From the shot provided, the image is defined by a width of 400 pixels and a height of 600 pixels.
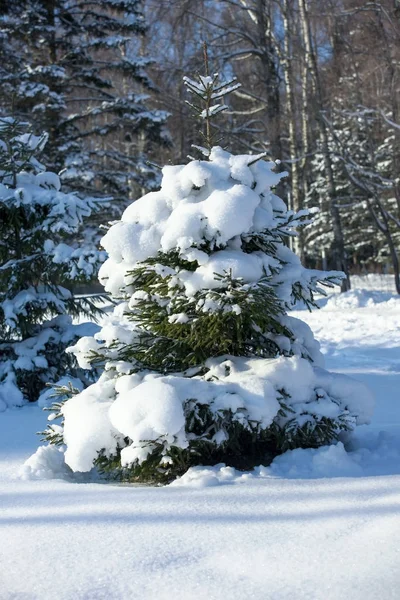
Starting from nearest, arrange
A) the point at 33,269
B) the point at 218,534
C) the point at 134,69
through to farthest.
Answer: the point at 218,534 < the point at 33,269 < the point at 134,69

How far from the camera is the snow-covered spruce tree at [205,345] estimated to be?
3002 millimetres

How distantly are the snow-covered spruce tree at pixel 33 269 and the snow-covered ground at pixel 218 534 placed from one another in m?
2.65

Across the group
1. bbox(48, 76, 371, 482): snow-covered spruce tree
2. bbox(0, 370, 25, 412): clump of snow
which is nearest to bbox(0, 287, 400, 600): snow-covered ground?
bbox(48, 76, 371, 482): snow-covered spruce tree

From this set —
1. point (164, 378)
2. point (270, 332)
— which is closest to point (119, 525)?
point (164, 378)

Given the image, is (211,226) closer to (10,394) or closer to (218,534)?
(218,534)

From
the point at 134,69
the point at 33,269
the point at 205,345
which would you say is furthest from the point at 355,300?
the point at 205,345

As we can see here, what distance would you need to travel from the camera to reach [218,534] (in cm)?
223

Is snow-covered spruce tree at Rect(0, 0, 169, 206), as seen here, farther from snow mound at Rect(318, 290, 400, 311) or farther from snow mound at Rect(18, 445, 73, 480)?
snow mound at Rect(18, 445, 73, 480)

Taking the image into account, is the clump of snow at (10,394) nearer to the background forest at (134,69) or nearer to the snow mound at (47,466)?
the snow mound at (47,466)

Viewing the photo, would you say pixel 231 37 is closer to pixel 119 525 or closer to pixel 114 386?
pixel 114 386

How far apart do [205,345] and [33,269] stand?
11.1 ft

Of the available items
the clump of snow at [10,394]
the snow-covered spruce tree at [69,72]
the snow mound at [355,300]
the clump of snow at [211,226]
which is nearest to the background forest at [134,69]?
the snow-covered spruce tree at [69,72]

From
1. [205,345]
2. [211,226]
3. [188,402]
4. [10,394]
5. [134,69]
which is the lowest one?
[10,394]

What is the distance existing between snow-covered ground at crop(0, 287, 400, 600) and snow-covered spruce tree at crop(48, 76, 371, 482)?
0.63 ft
